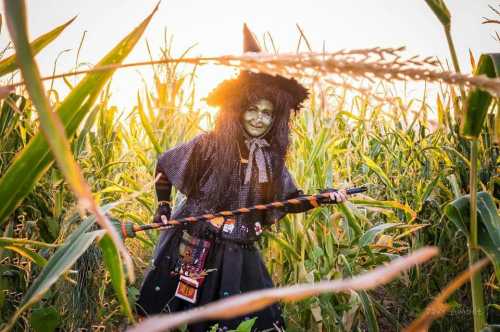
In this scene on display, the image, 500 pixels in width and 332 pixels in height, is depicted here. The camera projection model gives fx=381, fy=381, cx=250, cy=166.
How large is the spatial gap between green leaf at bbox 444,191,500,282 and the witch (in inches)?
31.5

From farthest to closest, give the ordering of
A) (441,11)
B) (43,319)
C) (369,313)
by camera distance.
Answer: (369,313), (43,319), (441,11)

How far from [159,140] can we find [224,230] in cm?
60

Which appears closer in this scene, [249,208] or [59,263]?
[59,263]

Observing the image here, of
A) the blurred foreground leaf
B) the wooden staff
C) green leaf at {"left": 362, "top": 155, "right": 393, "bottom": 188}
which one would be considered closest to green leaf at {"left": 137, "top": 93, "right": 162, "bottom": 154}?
the wooden staff

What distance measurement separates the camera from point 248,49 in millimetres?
2104

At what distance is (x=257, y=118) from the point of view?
195cm

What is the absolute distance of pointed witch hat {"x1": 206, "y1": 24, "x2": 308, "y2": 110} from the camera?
1.98m

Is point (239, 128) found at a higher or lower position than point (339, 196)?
higher

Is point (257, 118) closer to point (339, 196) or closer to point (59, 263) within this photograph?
point (339, 196)

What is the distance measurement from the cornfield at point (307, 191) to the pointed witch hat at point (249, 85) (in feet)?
0.37

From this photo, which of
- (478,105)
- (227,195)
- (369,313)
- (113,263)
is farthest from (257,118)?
(113,263)

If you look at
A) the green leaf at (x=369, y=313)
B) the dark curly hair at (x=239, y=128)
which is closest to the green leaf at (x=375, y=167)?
the dark curly hair at (x=239, y=128)

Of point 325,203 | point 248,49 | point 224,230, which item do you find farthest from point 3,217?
point 248,49

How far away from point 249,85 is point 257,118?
0.59 feet
